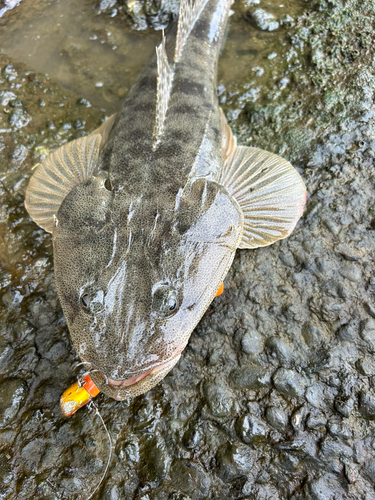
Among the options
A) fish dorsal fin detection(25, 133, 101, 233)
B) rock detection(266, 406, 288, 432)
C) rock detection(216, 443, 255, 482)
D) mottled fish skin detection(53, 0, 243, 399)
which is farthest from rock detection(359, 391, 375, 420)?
fish dorsal fin detection(25, 133, 101, 233)

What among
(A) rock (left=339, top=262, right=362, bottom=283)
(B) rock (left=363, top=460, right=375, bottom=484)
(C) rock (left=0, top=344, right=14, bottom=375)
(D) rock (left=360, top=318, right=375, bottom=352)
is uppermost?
(C) rock (left=0, top=344, right=14, bottom=375)

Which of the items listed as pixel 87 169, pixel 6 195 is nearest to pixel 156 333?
pixel 87 169

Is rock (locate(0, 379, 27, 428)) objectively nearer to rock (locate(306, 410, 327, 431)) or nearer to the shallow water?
rock (locate(306, 410, 327, 431))

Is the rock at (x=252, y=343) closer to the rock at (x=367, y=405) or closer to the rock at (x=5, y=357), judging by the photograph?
the rock at (x=367, y=405)

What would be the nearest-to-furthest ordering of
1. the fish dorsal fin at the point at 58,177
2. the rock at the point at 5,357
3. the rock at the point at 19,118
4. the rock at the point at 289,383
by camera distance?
the rock at the point at 289,383 → the rock at the point at 5,357 → the fish dorsal fin at the point at 58,177 → the rock at the point at 19,118

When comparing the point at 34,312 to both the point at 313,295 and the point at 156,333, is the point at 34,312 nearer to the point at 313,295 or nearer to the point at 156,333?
the point at 156,333

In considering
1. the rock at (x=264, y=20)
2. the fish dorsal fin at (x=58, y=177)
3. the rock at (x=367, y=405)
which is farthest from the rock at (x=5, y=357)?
the rock at (x=264, y=20)

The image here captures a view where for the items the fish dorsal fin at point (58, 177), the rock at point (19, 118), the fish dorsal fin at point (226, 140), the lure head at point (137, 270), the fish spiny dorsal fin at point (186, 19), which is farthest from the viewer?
the rock at point (19, 118)

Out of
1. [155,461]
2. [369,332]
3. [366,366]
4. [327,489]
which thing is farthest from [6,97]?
[327,489]
